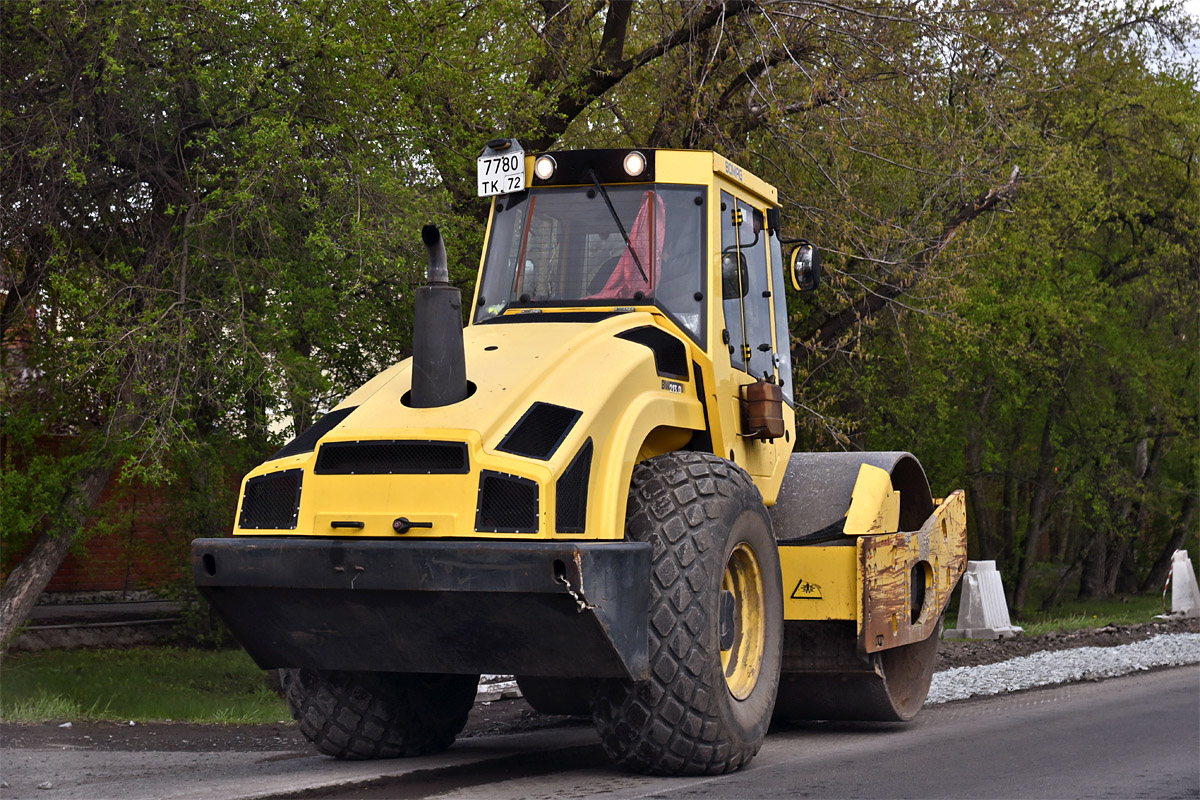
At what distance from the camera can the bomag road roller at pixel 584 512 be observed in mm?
6133

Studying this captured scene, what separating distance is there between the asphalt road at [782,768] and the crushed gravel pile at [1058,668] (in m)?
1.63

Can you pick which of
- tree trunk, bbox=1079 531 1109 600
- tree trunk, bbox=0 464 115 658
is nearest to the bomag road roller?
tree trunk, bbox=0 464 115 658

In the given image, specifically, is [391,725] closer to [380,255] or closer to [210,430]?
[380,255]

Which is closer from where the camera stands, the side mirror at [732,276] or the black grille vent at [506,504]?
the black grille vent at [506,504]

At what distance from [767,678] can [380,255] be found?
6.26 m

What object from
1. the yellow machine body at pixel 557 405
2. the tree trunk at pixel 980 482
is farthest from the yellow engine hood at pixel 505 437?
the tree trunk at pixel 980 482

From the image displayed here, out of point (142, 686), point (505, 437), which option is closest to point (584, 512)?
point (505, 437)

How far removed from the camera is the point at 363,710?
7.37m

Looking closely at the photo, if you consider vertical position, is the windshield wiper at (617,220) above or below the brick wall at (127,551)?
above

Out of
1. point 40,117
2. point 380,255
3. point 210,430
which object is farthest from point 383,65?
point 210,430

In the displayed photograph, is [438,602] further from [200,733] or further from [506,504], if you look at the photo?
[200,733]

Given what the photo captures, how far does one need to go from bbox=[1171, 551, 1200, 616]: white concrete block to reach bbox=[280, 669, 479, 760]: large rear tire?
14.2 m

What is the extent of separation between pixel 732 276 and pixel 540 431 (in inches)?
89.3

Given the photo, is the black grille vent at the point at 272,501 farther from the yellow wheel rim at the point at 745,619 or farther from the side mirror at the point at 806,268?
the side mirror at the point at 806,268
